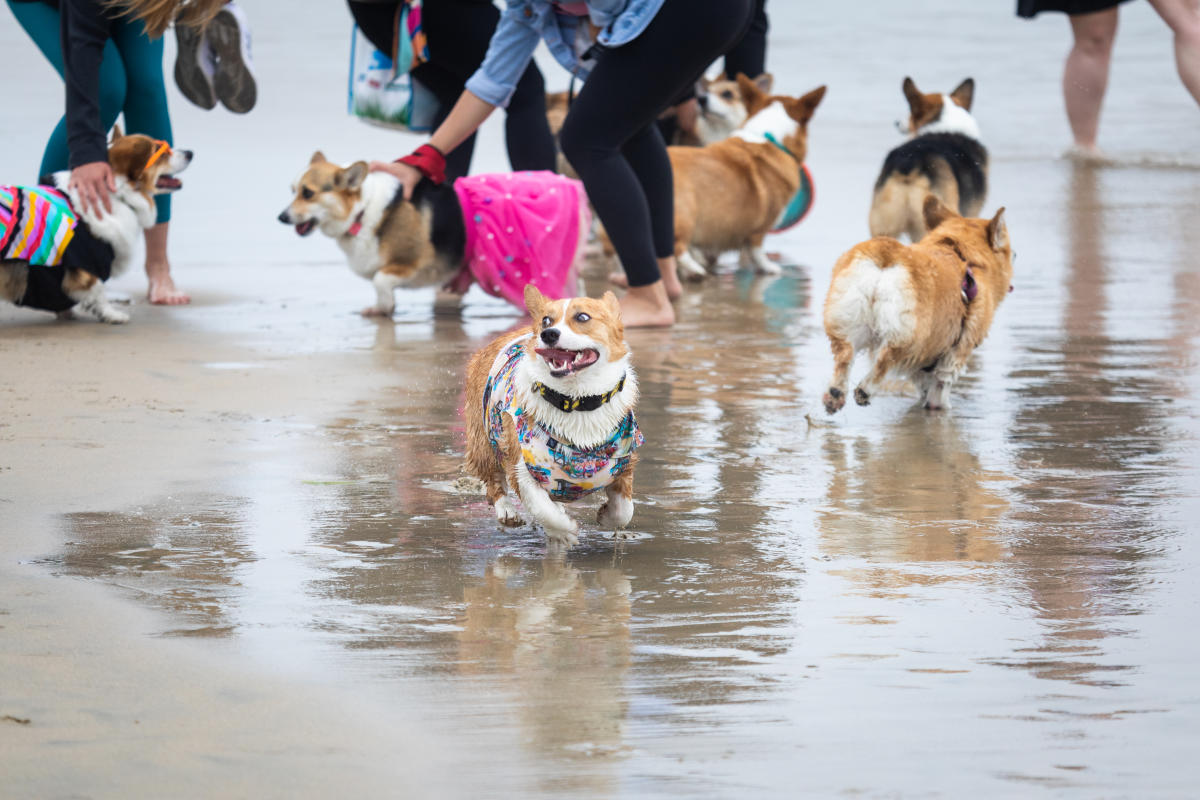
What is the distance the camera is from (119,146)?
568 centimetres

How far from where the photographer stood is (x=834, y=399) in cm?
419

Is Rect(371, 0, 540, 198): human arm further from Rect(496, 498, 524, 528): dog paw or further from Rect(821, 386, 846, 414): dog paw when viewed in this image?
Rect(496, 498, 524, 528): dog paw

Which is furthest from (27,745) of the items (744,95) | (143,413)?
(744,95)

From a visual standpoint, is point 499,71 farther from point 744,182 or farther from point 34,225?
point 744,182

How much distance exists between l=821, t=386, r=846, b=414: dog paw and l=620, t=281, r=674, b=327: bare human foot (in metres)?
1.37

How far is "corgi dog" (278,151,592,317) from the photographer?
581 cm

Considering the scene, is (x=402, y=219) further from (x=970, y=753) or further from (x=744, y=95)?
(x=970, y=753)

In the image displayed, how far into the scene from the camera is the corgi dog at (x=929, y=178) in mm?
6324

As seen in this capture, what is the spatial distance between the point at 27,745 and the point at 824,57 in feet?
46.7

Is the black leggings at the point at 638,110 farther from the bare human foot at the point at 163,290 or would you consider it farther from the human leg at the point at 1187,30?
the human leg at the point at 1187,30

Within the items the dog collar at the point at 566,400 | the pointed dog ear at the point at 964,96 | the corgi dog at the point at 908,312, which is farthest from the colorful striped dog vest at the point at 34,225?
the pointed dog ear at the point at 964,96

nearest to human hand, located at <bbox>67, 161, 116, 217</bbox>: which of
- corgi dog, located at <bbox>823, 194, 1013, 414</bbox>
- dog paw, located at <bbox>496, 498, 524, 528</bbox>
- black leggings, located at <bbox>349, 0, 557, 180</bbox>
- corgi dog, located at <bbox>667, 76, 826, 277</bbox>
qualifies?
black leggings, located at <bbox>349, 0, 557, 180</bbox>

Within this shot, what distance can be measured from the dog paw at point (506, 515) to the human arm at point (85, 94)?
293 cm

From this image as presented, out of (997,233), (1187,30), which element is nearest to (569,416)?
(997,233)
